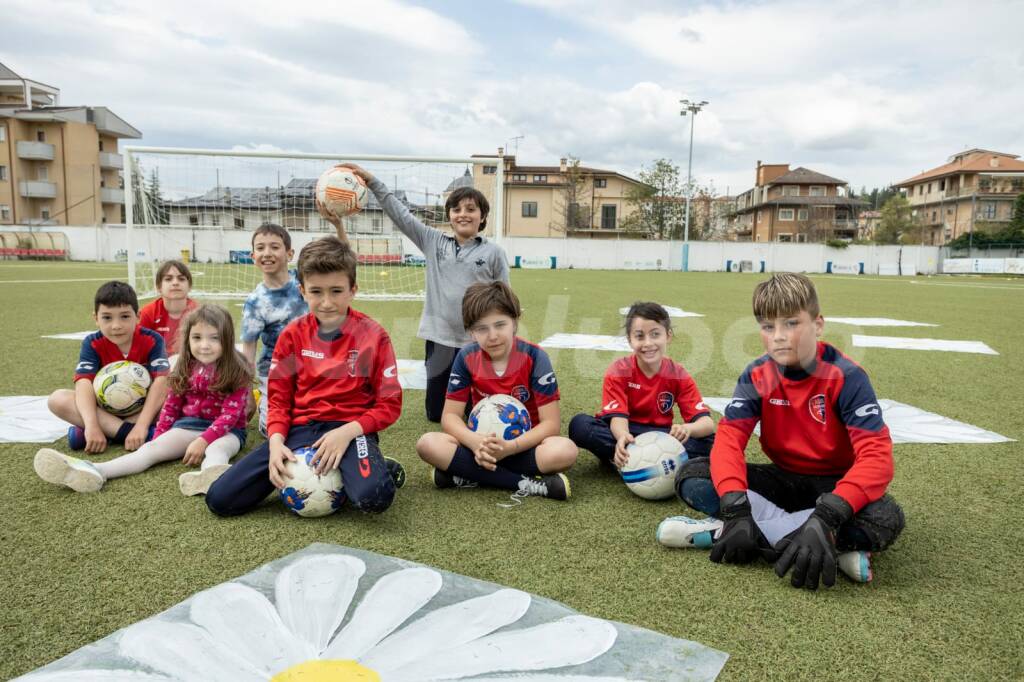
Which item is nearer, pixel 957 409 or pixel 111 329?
pixel 111 329

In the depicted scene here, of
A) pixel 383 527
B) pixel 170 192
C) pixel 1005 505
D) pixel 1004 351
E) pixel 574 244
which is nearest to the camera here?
pixel 383 527

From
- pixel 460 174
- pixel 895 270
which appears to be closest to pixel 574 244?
pixel 895 270

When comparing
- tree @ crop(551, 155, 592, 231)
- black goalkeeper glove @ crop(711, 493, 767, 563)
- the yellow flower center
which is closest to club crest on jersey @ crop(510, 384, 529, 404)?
black goalkeeper glove @ crop(711, 493, 767, 563)

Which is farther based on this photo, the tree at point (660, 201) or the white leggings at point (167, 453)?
the tree at point (660, 201)

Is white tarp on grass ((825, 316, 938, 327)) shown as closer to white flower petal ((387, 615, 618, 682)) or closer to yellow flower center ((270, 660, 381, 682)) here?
white flower petal ((387, 615, 618, 682))

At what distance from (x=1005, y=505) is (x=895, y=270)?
148ft

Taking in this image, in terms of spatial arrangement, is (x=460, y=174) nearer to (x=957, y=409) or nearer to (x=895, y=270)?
(x=957, y=409)

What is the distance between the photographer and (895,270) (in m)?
42.4

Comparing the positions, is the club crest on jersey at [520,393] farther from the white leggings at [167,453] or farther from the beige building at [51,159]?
the beige building at [51,159]

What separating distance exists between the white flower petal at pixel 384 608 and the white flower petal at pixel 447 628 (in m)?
0.05

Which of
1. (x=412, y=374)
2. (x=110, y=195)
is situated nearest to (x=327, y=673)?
(x=412, y=374)

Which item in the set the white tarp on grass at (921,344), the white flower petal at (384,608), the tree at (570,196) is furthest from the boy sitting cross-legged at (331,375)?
the tree at (570,196)

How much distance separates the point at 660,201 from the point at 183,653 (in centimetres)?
5647

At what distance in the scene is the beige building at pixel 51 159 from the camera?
47.4m
